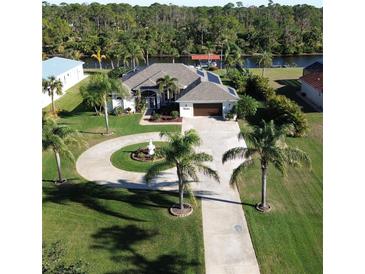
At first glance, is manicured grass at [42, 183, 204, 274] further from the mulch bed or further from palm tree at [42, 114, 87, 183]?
palm tree at [42, 114, 87, 183]

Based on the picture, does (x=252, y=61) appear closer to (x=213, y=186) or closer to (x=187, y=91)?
(x=187, y=91)

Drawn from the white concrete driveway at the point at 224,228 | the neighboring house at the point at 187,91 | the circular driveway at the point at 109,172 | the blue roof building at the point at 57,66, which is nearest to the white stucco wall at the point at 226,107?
the neighboring house at the point at 187,91

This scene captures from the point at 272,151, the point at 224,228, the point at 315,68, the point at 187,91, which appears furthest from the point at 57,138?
the point at 315,68

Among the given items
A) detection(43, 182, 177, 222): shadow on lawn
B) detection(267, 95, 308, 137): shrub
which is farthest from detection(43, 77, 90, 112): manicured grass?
detection(267, 95, 308, 137): shrub

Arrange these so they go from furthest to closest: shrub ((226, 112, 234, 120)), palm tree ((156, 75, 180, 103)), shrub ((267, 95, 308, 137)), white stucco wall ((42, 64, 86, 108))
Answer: white stucco wall ((42, 64, 86, 108)), palm tree ((156, 75, 180, 103)), shrub ((226, 112, 234, 120)), shrub ((267, 95, 308, 137))

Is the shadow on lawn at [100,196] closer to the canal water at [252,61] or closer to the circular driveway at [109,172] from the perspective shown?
the circular driveway at [109,172]
